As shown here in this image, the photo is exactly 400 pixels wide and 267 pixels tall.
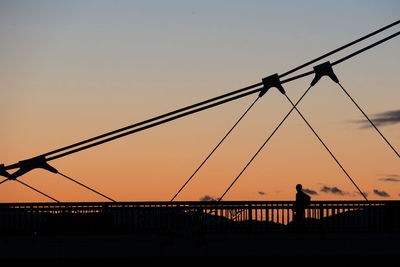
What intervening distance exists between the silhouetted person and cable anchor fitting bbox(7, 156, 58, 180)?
9.70 metres

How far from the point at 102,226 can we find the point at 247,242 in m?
5.02

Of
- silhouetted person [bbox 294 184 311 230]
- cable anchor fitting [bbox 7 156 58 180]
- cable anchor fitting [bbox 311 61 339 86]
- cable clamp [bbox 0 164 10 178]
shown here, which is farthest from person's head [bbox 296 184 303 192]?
cable clamp [bbox 0 164 10 178]

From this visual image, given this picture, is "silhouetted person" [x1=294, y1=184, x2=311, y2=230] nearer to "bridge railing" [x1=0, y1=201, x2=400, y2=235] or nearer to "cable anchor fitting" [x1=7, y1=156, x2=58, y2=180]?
"bridge railing" [x1=0, y1=201, x2=400, y2=235]

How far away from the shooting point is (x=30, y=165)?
37281 millimetres

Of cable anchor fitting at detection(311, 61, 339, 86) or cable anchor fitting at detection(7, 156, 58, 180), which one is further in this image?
cable anchor fitting at detection(7, 156, 58, 180)

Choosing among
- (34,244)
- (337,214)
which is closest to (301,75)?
(337,214)

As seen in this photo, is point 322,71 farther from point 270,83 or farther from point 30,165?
point 30,165

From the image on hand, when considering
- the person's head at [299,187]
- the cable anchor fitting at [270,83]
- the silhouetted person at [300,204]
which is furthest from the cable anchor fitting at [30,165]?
the silhouetted person at [300,204]

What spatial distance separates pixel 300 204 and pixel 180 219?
4442 mm

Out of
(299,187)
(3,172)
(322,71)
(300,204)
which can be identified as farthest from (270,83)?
(3,172)

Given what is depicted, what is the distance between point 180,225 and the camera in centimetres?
3278

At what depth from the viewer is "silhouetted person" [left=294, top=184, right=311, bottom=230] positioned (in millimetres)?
33438

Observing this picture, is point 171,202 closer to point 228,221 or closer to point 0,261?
point 228,221

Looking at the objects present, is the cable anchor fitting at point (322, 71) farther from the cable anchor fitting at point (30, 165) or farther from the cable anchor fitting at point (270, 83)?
the cable anchor fitting at point (30, 165)
